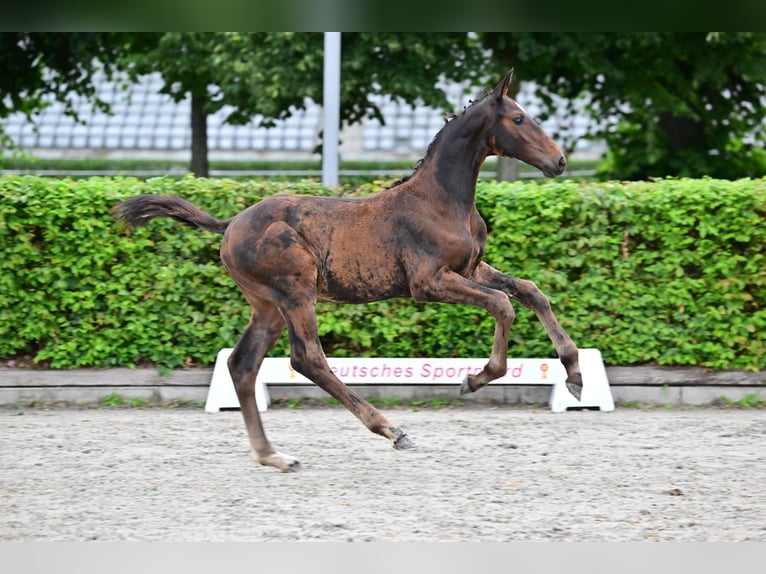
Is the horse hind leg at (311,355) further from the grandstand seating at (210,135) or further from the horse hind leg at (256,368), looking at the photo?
the grandstand seating at (210,135)

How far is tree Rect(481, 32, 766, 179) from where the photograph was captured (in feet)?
54.7

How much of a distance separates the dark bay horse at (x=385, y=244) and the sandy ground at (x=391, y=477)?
1.64 ft

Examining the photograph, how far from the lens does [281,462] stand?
6.68m

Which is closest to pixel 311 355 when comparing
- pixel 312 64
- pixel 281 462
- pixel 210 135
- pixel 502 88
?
pixel 281 462


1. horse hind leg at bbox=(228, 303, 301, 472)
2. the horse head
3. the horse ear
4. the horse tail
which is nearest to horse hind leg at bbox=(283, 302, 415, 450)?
horse hind leg at bbox=(228, 303, 301, 472)

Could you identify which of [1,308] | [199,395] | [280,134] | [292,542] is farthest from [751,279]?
[280,134]

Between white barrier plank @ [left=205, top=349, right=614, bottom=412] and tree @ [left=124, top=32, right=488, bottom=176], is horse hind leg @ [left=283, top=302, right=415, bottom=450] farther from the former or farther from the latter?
tree @ [left=124, top=32, right=488, bottom=176]

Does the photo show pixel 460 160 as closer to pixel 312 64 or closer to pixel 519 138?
pixel 519 138

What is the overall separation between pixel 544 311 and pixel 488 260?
3244mm

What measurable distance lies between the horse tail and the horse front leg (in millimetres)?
1630

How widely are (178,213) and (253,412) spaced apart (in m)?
1.29

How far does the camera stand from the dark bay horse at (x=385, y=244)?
6.30m

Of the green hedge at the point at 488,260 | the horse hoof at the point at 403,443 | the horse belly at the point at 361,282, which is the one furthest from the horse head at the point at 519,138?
the green hedge at the point at 488,260

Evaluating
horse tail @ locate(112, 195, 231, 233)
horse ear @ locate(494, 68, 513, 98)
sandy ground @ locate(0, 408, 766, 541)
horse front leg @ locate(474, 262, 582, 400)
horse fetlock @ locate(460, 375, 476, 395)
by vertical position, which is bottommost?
sandy ground @ locate(0, 408, 766, 541)
